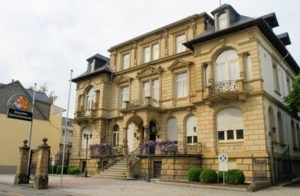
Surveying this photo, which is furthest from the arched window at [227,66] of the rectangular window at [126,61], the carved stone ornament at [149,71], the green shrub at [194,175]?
the rectangular window at [126,61]

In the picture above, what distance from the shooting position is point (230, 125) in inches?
848

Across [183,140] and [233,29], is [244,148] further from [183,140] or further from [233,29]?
[233,29]

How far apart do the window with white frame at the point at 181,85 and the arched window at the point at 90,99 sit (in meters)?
10.1

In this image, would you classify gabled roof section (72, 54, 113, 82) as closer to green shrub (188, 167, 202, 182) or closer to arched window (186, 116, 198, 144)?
arched window (186, 116, 198, 144)

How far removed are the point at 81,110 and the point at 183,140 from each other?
13.3m

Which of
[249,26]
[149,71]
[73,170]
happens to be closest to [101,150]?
[73,170]

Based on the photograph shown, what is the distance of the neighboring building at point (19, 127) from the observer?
116ft

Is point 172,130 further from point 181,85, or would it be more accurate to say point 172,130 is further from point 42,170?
point 42,170

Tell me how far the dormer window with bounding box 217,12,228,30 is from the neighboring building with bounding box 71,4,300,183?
83mm

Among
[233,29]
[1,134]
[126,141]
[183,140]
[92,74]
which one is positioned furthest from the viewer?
[1,134]

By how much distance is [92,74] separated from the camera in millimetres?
32688

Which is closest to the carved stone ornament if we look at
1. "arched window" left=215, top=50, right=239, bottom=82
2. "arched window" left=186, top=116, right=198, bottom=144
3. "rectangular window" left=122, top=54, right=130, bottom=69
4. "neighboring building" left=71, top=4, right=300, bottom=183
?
"neighboring building" left=71, top=4, right=300, bottom=183

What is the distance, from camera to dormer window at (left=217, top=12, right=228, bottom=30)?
23.8 metres

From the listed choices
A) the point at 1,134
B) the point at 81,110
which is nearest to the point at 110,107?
the point at 81,110
